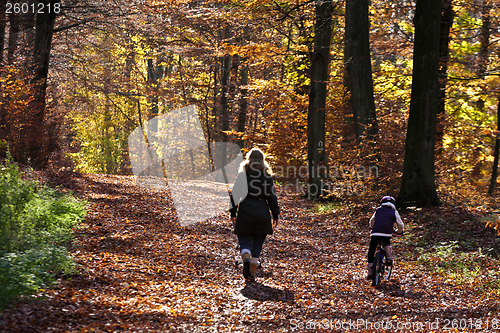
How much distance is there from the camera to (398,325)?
6051 millimetres

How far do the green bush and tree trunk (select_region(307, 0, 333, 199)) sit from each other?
1096cm

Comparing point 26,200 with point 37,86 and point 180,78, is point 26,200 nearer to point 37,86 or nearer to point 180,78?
point 37,86

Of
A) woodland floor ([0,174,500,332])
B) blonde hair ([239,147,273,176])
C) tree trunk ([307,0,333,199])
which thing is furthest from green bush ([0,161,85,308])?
tree trunk ([307,0,333,199])

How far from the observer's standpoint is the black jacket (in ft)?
25.5

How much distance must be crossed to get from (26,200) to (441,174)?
11.1 m

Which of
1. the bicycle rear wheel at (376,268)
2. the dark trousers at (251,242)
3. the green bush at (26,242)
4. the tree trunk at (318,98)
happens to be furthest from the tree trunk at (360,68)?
the green bush at (26,242)

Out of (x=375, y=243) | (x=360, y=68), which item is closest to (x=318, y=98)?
(x=360, y=68)

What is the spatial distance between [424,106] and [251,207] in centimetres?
658

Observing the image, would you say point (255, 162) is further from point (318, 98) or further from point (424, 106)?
point (318, 98)

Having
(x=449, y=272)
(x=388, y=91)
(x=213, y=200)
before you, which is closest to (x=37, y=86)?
(x=213, y=200)

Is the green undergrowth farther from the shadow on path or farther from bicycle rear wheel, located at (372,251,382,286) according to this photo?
the shadow on path

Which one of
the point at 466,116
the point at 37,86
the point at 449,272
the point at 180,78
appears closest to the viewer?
the point at 449,272

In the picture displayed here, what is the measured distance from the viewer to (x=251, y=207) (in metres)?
7.82

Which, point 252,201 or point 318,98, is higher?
point 318,98
